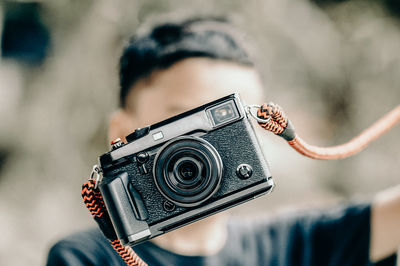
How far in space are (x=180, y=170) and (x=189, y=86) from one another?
5.7 inches

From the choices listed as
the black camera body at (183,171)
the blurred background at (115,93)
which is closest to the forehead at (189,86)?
the black camera body at (183,171)

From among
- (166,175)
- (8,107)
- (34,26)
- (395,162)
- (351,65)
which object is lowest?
(395,162)

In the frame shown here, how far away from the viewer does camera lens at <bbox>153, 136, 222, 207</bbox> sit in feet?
1.31

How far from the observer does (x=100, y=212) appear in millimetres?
416

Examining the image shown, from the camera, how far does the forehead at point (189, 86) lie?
0.51 m

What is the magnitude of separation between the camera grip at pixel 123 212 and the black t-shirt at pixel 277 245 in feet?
0.43

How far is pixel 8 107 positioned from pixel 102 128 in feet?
0.80

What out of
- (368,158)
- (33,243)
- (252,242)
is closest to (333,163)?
(368,158)

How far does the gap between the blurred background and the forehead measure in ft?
1.67

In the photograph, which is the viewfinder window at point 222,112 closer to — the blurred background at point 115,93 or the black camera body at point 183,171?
the black camera body at point 183,171

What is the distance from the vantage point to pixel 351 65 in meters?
1.16

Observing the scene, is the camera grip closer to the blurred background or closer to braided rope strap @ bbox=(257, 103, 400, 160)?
braided rope strap @ bbox=(257, 103, 400, 160)

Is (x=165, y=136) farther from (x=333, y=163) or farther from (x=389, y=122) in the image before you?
(x=333, y=163)

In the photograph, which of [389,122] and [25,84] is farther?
[25,84]
